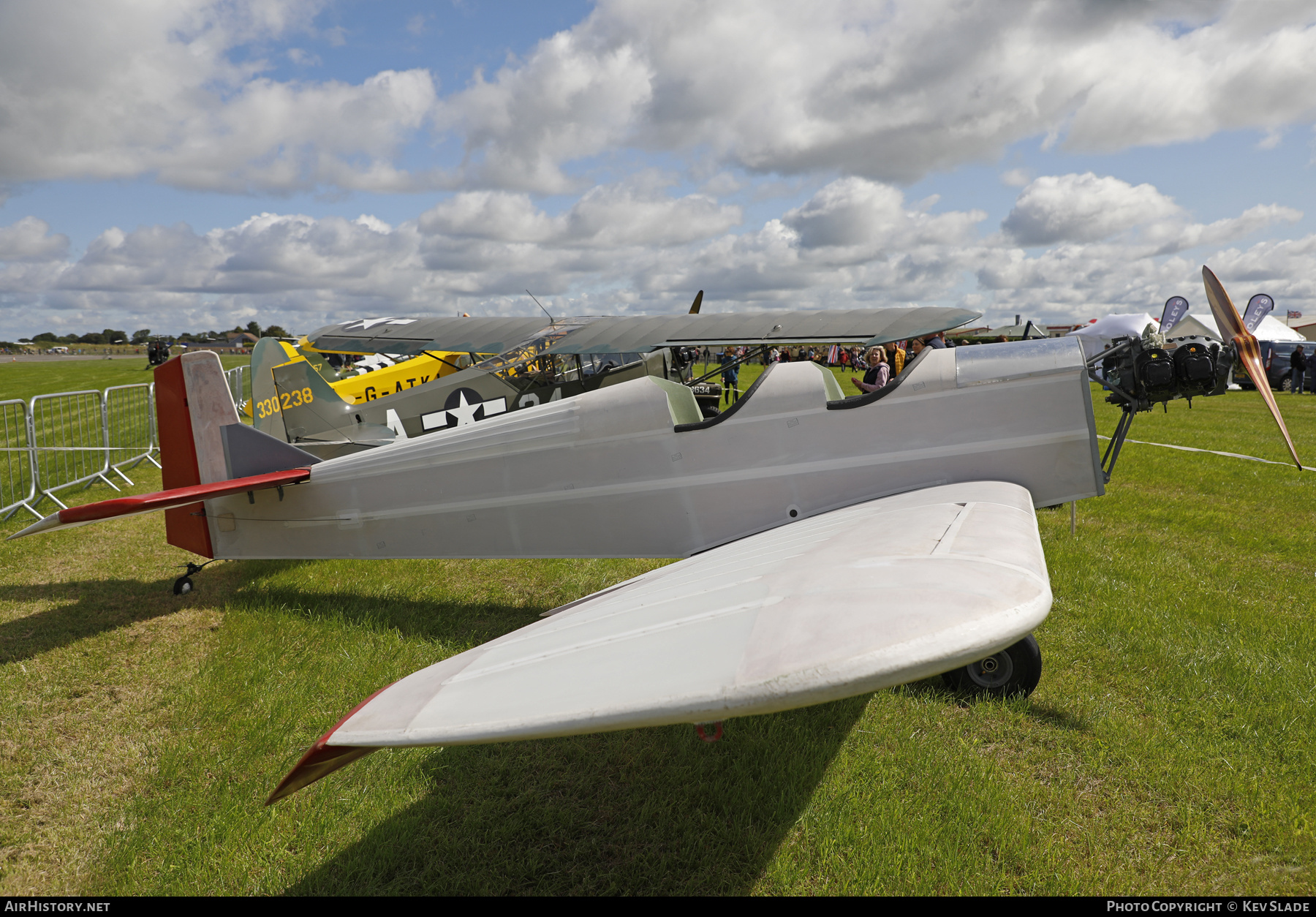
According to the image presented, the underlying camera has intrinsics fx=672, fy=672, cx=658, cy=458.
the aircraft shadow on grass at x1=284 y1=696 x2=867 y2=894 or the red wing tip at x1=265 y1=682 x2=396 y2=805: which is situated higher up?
the red wing tip at x1=265 y1=682 x2=396 y2=805

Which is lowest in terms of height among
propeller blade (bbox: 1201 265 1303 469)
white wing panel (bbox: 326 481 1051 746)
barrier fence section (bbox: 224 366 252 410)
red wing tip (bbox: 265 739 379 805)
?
red wing tip (bbox: 265 739 379 805)

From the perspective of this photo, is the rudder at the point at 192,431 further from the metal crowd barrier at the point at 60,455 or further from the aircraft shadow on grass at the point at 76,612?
the metal crowd barrier at the point at 60,455

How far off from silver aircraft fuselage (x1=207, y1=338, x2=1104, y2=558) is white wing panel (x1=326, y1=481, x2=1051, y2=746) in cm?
128

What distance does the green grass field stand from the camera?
7.93 ft

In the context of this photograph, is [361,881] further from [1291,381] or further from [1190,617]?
[1291,381]

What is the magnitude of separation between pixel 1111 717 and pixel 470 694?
3.16 meters

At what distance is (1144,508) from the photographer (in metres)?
7.40

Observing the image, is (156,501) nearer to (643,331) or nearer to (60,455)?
(643,331)

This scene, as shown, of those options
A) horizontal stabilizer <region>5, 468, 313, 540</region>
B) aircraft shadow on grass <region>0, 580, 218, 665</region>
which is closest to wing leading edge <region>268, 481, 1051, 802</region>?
horizontal stabilizer <region>5, 468, 313, 540</region>

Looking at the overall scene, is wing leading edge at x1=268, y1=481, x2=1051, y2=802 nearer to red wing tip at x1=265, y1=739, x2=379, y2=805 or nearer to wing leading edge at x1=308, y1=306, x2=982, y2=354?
red wing tip at x1=265, y1=739, x2=379, y2=805

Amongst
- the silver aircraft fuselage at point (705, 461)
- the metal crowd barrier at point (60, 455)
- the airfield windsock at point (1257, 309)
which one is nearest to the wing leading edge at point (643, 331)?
the silver aircraft fuselage at point (705, 461)

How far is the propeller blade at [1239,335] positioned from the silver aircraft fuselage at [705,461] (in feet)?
4.82

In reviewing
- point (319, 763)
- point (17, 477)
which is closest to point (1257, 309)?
point (319, 763)

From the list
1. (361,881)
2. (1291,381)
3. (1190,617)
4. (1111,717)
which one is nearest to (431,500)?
(361,881)
